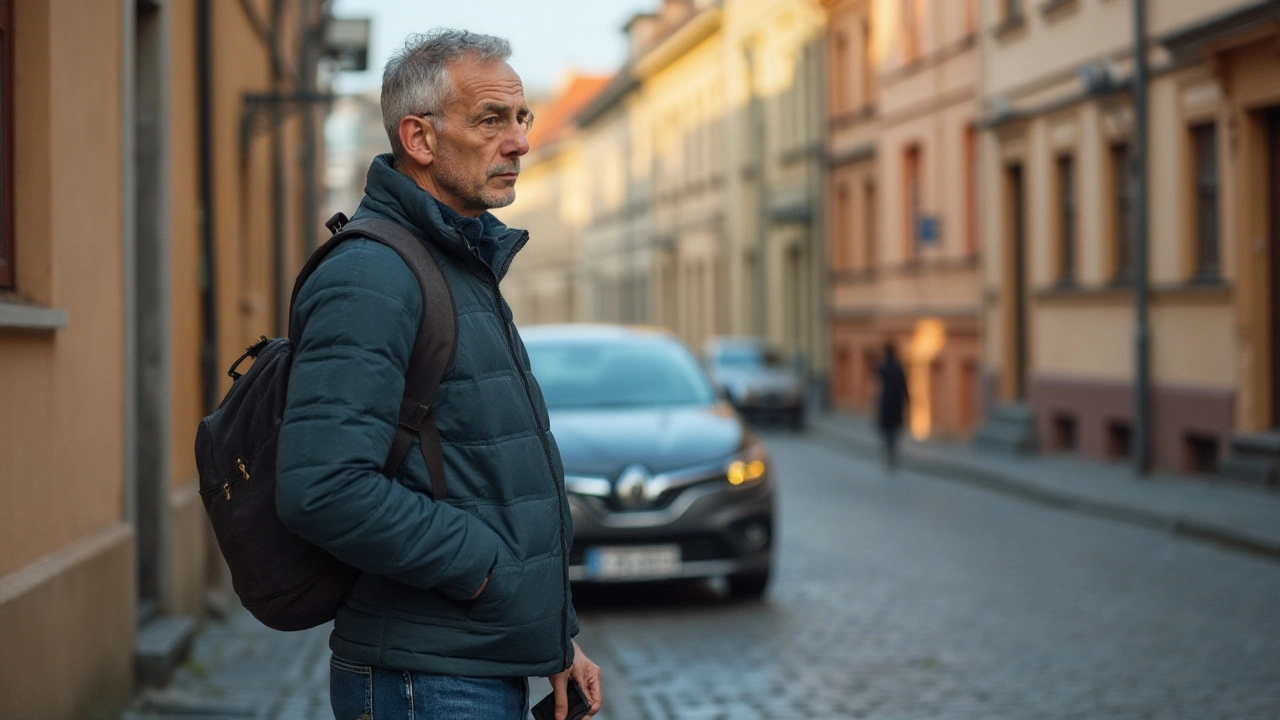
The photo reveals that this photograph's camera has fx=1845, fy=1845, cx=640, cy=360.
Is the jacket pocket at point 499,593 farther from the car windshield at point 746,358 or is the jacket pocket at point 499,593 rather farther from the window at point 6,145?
the car windshield at point 746,358

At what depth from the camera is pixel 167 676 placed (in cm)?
797

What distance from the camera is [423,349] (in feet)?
9.86

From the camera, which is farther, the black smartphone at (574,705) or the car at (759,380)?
the car at (759,380)

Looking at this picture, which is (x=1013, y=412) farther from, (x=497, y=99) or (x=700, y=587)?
(x=497, y=99)

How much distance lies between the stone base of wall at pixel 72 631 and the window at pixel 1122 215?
16748 millimetres

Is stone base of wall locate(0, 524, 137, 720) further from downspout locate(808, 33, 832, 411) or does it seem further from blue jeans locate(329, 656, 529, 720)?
downspout locate(808, 33, 832, 411)

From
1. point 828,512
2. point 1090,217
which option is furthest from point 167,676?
point 1090,217

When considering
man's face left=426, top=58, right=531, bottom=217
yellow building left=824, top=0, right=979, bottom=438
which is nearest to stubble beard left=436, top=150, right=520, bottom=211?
man's face left=426, top=58, right=531, bottom=217

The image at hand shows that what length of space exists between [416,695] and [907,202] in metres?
30.2

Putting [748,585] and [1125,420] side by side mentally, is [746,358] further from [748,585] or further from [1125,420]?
[748,585]

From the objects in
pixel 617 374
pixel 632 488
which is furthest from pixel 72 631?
pixel 617 374

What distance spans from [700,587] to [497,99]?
352 inches

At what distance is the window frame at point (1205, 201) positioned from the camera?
1941 centimetres

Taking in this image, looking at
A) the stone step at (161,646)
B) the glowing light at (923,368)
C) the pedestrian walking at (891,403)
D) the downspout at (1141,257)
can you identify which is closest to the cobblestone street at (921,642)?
the stone step at (161,646)
